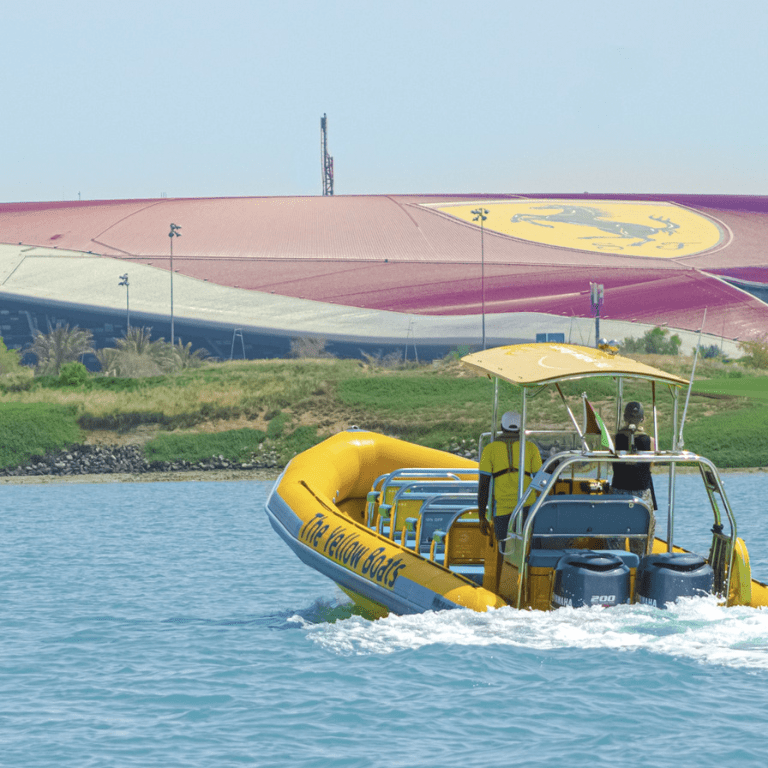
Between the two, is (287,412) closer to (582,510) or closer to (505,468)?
(505,468)

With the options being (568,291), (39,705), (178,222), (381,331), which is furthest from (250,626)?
(178,222)

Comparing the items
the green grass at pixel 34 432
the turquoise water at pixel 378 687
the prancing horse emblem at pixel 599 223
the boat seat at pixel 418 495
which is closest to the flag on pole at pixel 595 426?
the turquoise water at pixel 378 687

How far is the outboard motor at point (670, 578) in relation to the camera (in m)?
9.28

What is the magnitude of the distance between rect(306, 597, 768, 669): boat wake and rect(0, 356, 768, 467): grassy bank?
2467cm

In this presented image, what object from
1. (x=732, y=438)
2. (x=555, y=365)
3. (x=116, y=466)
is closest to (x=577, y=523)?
(x=555, y=365)

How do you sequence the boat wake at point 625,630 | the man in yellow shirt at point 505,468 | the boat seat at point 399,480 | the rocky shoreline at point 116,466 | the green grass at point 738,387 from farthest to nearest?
the green grass at point 738,387 → the rocky shoreline at point 116,466 → the boat seat at point 399,480 → the man in yellow shirt at point 505,468 → the boat wake at point 625,630

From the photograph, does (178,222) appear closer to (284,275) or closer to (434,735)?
(284,275)

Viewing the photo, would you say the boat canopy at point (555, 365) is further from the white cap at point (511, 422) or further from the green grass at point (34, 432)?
the green grass at point (34, 432)

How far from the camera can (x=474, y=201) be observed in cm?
9919

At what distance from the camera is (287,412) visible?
127ft

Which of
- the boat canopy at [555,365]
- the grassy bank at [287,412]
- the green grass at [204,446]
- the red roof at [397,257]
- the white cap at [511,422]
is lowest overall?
the green grass at [204,446]

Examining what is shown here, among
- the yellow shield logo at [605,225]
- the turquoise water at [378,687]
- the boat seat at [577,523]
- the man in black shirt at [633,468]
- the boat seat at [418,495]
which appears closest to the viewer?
the turquoise water at [378,687]

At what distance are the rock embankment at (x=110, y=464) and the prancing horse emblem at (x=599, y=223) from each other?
6029 centimetres

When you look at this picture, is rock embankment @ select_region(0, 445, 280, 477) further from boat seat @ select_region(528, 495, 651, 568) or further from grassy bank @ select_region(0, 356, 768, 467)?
boat seat @ select_region(528, 495, 651, 568)
